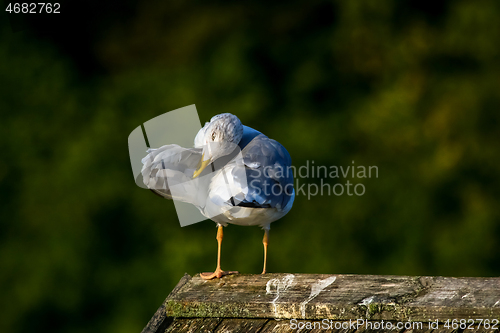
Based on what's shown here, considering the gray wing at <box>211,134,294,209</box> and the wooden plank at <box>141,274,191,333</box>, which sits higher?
the gray wing at <box>211,134,294,209</box>

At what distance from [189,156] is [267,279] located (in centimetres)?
44

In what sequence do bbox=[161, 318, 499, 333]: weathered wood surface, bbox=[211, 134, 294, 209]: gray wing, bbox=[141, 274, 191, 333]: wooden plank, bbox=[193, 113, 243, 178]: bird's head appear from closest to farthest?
bbox=[161, 318, 499, 333]: weathered wood surface < bbox=[141, 274, 191, 333]: wooden plank < bbox=[211, 134, 294, 209]: gray wing < bbox=[193, 113, 243, 178]: bird's head

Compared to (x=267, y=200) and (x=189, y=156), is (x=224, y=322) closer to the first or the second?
(x=267, y=200)

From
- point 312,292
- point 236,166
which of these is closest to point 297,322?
point 312,292

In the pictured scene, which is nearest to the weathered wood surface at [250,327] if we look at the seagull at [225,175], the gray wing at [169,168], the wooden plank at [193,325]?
the wooden plank at [193,325]

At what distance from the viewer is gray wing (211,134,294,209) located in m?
1.44

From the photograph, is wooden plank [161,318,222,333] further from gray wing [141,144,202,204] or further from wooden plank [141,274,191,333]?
gray wing [141,144,202,204]

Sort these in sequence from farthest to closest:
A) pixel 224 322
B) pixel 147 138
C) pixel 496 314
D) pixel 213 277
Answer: pixel 147 138
pixel 213 277
pixel 224 322
pixel 496 314

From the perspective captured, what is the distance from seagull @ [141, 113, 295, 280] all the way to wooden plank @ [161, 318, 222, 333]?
0.28 metres

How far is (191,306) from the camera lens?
1.17 metres

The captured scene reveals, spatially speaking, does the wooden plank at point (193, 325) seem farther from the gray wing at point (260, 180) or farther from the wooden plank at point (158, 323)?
the gray wing at point (260, 180)

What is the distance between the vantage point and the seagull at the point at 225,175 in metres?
1.46

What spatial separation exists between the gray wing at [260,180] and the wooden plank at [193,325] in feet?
1.20

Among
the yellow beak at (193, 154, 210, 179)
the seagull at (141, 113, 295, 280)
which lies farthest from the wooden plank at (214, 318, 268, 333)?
the yellow beak at (193, 154, 210, 179)
